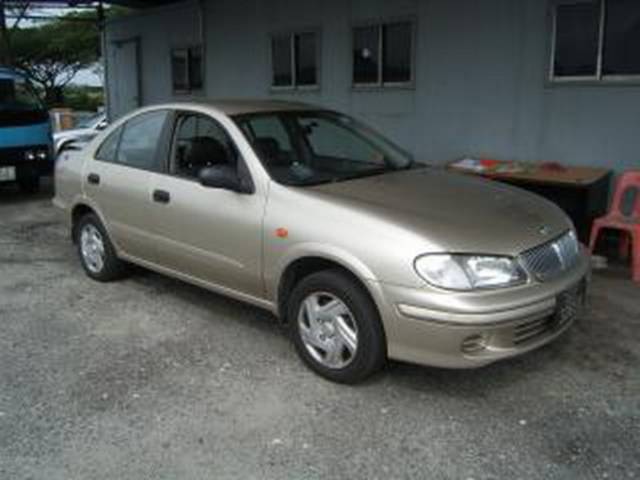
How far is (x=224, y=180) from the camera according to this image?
14.3 feet

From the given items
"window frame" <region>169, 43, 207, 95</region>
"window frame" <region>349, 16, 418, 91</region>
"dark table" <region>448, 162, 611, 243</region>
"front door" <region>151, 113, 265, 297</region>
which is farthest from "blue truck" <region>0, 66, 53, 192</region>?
"dark table" <region>448, 162, 611, 243</region>

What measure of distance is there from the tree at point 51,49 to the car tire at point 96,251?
1193 inches

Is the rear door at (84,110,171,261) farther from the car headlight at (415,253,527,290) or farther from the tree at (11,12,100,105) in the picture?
the tree at (11,12,100,105)

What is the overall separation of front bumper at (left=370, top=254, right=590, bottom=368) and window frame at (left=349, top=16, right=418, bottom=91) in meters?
5.94

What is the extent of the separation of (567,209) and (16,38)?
114 ft

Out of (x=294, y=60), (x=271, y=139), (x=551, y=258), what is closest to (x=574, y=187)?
(x=551, y=258)

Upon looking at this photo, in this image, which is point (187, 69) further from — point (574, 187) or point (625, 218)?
point (625, 218)

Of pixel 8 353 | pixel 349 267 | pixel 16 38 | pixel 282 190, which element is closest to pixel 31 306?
pixel 8 353

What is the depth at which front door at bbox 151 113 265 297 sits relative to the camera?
436 cm

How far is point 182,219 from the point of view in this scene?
480 centimetres

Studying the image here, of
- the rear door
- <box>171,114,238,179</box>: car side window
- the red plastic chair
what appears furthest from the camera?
the red plastic chair

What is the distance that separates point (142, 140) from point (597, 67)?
4.77 m

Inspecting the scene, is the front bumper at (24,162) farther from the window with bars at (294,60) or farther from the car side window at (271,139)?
the car side window at (271,139)

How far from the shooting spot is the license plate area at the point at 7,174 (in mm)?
9742
